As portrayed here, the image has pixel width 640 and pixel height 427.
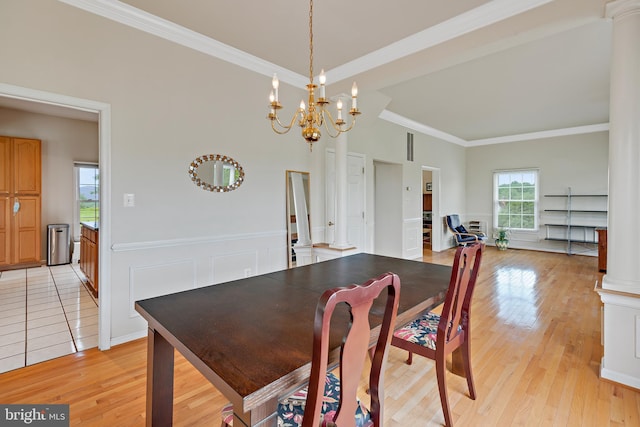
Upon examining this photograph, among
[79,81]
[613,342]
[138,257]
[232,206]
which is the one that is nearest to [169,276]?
[138,257]

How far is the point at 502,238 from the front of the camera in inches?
294

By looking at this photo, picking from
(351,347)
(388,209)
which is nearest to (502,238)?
(388,209)

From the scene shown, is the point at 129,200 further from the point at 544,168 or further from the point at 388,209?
the point at 544,168

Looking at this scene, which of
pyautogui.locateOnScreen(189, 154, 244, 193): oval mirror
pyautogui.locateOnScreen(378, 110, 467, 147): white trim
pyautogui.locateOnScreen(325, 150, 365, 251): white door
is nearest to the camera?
pyautogui.locateOnScreen(189, 154, 244, 193): oval mirror

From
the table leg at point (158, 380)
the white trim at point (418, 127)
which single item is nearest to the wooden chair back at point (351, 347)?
the table leg at point (158, 380)

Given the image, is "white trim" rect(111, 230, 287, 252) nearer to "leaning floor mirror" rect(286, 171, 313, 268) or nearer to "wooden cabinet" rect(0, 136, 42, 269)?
"leaning floor mirror" rect(286, 171, 313, 268)

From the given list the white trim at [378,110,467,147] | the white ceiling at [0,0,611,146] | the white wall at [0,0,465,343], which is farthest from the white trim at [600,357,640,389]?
the white trim at [378,110,467,147]

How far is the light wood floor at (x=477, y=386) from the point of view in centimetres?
172

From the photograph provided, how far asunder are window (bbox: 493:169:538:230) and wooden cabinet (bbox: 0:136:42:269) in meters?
9.78

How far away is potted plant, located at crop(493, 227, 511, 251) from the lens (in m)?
7.43

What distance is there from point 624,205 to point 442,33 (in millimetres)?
1954

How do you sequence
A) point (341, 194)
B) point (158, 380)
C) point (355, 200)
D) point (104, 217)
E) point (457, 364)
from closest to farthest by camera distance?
point (158, 380) → point (457, 364) → point (104, 217) → point (341, 194) → point (355, 200)

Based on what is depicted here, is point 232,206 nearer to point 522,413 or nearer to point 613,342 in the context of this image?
point 522,413

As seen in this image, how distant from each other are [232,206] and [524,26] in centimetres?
305
